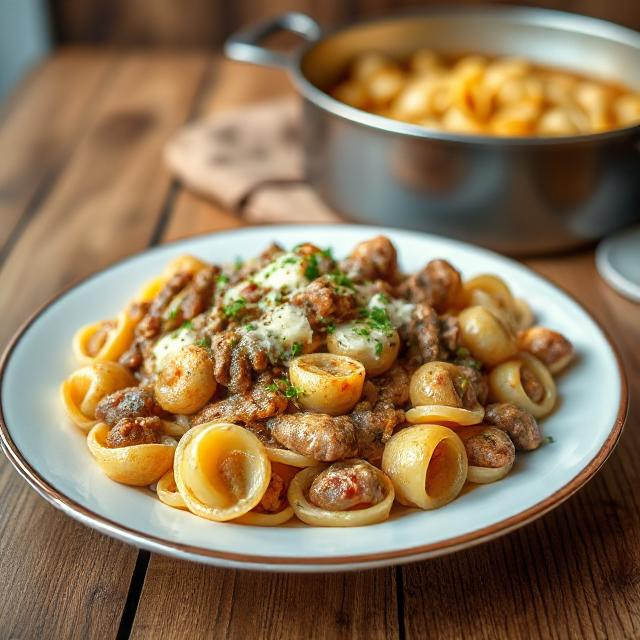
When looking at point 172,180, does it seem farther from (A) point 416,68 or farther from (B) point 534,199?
(B) point 534,199

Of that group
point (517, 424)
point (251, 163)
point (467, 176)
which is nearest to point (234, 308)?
point (517, 424)

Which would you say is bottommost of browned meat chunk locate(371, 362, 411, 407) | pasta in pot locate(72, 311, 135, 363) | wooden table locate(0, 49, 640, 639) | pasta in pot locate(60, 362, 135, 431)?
wooden table locate(0, 49, 640, 639)

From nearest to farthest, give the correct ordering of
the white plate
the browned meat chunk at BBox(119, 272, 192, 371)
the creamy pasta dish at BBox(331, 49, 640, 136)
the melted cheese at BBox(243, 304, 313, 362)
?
the white plate
the melted cheese at BBox(243, 304, 313, 362)
the browned meat chunk at BBox(119, 272, 192, 371)
the creamy pasta dish at BBox(331, 49, 640, 136)

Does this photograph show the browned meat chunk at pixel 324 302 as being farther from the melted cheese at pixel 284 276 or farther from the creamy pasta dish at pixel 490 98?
the creamy pasta dish at pixel 490 98

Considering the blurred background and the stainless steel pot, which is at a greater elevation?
the stainless steel pot

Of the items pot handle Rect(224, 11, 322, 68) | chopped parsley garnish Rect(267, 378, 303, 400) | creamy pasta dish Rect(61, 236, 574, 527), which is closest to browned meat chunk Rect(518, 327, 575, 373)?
A: creamy pasta dish Rect(61, 236, 574, 527)

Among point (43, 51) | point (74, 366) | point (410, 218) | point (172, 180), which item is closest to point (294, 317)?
point (74, 366)

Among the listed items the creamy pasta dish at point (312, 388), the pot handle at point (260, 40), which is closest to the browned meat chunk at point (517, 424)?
the creamy pasta dish at point (312, 388)

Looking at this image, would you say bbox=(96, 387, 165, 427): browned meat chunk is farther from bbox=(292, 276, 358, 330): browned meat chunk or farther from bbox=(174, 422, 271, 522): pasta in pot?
A: bbox=(292, 276, 358, 330): browned meat chunk
